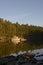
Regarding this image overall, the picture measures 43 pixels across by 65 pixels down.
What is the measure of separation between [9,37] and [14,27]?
15415 mm

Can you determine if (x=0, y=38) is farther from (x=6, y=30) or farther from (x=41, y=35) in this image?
(x=41, y=35)

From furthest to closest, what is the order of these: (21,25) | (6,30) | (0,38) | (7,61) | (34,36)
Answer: (21,25), (34,36), (6,30), (0,38), (7,61)

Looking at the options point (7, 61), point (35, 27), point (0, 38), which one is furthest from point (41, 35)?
point (7, 61)

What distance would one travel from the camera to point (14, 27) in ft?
458

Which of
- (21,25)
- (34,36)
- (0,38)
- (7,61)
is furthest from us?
(21,25)

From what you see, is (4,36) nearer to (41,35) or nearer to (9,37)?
(9,37)

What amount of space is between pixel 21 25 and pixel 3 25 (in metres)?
19.7

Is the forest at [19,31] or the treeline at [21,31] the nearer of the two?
the forest at [19,31]

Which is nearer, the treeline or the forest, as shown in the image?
the forest

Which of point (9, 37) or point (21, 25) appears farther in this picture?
point (21, 25)

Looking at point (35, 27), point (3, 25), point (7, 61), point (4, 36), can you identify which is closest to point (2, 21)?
point (3, 25)

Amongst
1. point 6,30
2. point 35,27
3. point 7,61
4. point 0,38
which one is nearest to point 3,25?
point 6,30

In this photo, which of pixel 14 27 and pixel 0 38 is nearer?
pixel 0 38

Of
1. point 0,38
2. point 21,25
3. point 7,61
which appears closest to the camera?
point 7,61
